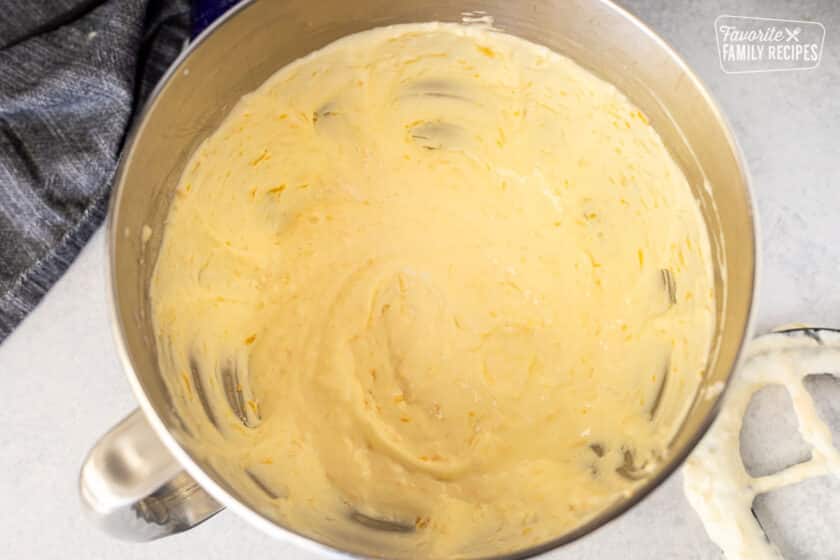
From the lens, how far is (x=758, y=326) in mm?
1031

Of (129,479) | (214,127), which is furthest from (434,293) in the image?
(129,479)

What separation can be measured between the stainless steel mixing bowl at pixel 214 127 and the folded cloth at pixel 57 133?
25 cm

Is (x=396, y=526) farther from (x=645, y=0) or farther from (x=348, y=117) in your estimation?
(x=645, y=0)

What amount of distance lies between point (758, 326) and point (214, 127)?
681 mm

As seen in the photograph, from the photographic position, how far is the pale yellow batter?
2.64 feet

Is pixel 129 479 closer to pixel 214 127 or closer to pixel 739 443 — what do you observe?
pixel 214 127

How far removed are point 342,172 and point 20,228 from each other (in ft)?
1.29

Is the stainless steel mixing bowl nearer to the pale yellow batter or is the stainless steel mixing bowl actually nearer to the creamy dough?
the pale yellow batter

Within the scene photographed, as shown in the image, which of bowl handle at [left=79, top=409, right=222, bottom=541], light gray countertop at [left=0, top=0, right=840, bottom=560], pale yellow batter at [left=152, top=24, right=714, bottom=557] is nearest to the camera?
bowl handle at [left=79, top=409, right=222, bottom=541]

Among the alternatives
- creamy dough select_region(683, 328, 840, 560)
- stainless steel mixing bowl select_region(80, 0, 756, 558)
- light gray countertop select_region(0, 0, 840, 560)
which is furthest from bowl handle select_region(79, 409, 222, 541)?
creamy dough select_region(683, 328, 840, 560)

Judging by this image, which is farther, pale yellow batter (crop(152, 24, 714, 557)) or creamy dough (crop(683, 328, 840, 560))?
creamy dough (crop(683, 328, 840, 560))

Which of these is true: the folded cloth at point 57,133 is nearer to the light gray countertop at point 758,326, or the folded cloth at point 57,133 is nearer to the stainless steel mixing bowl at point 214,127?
the light gray countertop at point 758,326

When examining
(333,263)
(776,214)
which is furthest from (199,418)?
(776,214)

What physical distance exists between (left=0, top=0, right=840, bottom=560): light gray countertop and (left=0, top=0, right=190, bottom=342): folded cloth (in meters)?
0.04
